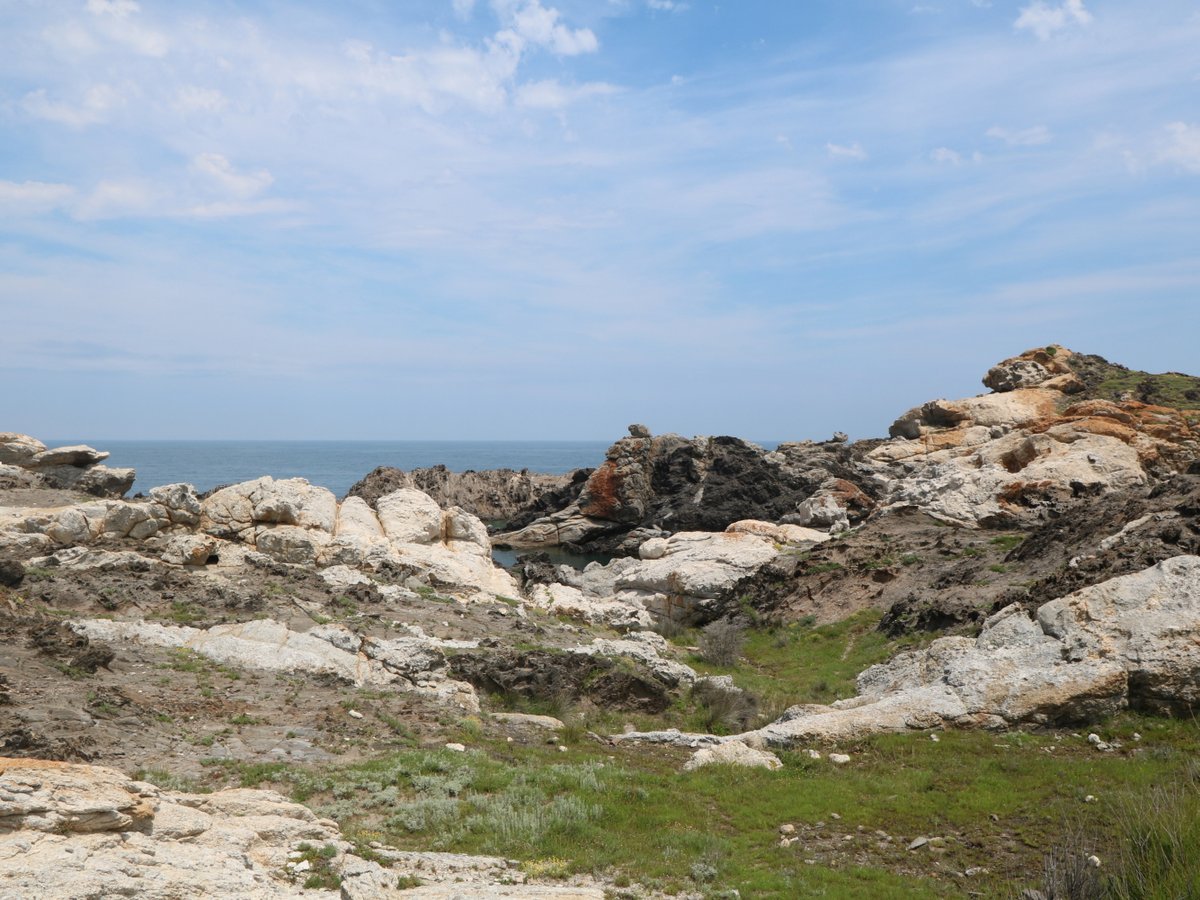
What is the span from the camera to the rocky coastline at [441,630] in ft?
32.8

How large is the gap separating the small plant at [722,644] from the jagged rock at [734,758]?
42.5 ft

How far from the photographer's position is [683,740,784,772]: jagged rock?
16.2 m

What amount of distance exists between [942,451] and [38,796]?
66.6m

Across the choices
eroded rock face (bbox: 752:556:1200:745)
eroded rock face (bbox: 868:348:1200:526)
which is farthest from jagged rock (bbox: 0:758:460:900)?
eroded rock face (bbox: 868:348:1200:526)

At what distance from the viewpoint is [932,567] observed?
33.5 metres

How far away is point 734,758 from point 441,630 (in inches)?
461

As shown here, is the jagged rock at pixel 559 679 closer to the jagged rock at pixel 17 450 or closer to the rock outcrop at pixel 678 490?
the jagged rock at pixel 17 450

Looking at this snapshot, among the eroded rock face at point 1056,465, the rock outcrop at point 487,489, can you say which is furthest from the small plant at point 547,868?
the rock outcrop at point 487,489

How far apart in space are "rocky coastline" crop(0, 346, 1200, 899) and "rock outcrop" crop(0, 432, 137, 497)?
0.38ft

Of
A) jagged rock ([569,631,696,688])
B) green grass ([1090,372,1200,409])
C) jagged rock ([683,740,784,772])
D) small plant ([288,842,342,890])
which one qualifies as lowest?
jagged rock ([569,631,696,688])

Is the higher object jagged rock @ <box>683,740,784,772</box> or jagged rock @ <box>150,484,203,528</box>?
jagged rock @ <box>150,484,203,528</box>

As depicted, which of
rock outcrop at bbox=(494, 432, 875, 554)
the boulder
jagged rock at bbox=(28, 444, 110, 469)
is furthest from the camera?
rock outcrop at bbox=(494, 432, 875, 554)

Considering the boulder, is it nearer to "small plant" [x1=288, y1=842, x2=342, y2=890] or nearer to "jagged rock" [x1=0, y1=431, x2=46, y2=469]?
"small plant" [x1=288, y1=842, x2=342, y2=890]

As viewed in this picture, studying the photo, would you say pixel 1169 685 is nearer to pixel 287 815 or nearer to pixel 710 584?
pixel 287 815
